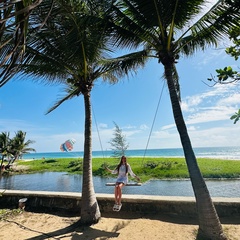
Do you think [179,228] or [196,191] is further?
[179,228]

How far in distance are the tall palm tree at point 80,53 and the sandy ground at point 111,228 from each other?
0.47 metres

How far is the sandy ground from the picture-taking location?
15.8 feet

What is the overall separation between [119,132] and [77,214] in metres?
12.6

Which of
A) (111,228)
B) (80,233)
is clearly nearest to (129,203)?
(111,228)

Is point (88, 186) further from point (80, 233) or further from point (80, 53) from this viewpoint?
point (80, 53)

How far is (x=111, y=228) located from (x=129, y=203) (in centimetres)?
110

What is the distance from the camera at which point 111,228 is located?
5395mm

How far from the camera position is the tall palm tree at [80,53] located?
15.5ft

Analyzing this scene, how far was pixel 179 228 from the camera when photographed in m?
5.04

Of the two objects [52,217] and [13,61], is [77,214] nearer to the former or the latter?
[52,217]

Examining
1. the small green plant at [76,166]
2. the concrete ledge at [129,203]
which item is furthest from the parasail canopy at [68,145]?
the concrete ledge at [129,203]

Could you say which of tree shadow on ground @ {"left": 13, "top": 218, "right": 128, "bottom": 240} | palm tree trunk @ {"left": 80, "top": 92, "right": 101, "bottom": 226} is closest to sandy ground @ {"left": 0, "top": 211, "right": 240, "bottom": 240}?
tree shadow on ground @ {"left": 13, "top": 218, "right": 128, "bottom": 240}

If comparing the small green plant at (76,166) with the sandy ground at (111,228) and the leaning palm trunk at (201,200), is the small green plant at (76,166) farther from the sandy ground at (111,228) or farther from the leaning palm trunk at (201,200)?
the leaning palm trunk at (201,200)

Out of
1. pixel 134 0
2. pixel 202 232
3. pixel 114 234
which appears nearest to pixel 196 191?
pixel 202 232
